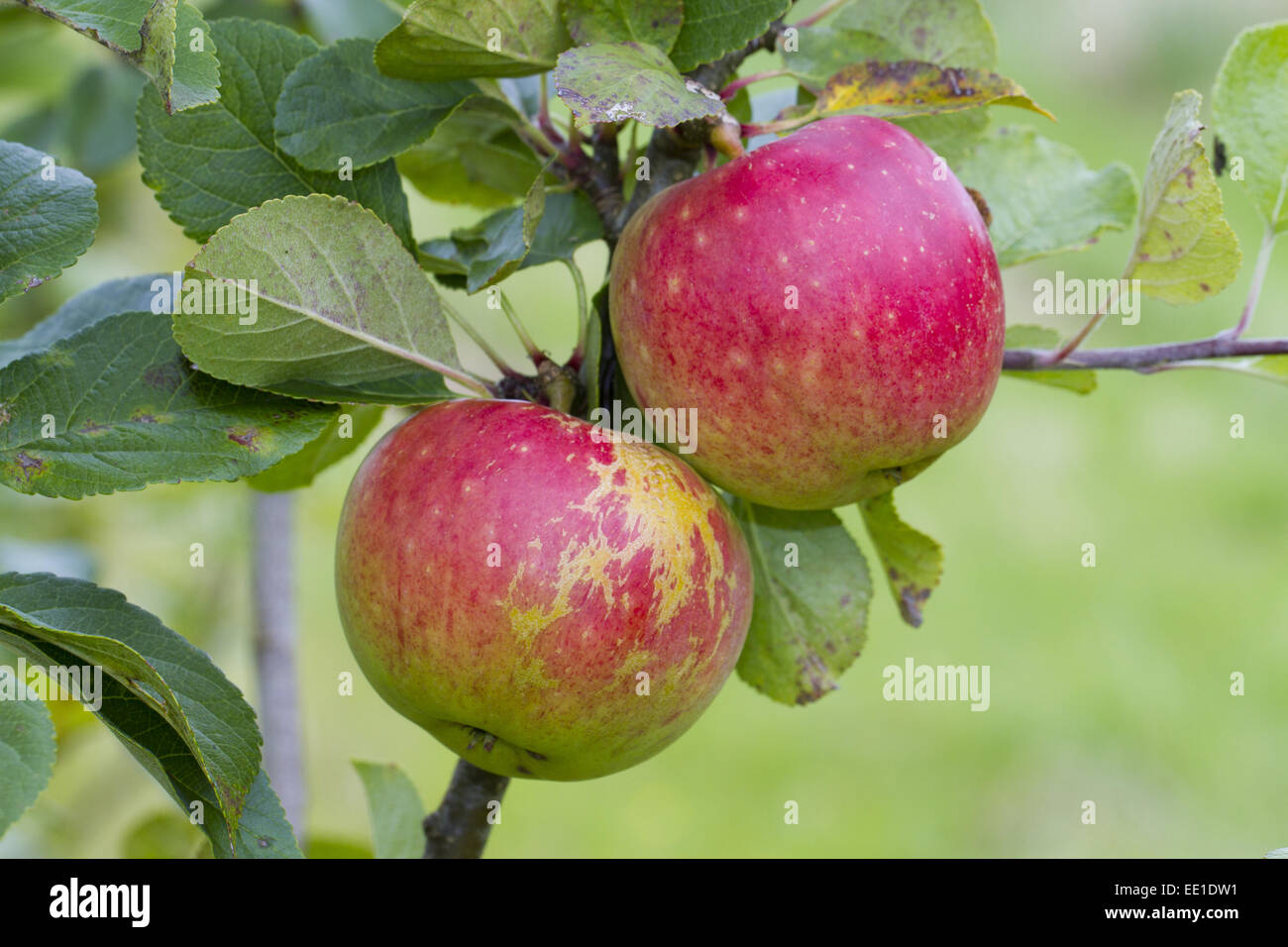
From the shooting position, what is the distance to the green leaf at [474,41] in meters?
0.72

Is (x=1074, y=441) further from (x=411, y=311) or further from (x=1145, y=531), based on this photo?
(x=411, y=311)

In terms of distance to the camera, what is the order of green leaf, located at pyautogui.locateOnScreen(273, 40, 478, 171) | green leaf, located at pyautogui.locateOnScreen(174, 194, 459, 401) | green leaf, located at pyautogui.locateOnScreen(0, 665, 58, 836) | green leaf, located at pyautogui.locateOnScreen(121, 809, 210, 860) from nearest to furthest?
green leaf, located at pyautogui.locateOnScreen(0, 665, 58, 836), green leaf, located at pyautogui.locateOnScreen(174, 194, 459, 401), green leaf, located at pyautogui.locateOnScreen(273, 40, 478, 171), green leaf, located at pyautogui.locateOnScreen(121, 809, 210, 860)

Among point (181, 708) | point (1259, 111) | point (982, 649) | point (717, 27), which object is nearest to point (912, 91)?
point (717, 27)

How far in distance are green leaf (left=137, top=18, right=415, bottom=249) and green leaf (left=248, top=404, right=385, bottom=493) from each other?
169 millimetres

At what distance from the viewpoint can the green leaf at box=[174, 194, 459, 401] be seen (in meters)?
0.68

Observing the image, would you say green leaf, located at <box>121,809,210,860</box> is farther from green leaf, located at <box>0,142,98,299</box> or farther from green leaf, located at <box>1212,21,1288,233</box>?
green leaf, located at <box>1212,21,1288,233</box>

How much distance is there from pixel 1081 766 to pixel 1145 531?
0.72m

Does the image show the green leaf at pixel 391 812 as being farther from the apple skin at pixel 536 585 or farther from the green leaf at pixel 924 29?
the green leaf at pixel 924 29

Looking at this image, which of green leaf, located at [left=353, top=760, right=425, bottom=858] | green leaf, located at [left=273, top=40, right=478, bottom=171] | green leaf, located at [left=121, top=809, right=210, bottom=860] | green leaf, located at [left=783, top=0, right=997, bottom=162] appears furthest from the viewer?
green leaf, located at [left=121, top=809, right=210, bottom=860]

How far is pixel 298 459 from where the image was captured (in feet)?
3.01

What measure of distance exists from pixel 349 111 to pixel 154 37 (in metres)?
0.21

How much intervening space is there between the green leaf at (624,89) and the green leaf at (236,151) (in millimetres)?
198

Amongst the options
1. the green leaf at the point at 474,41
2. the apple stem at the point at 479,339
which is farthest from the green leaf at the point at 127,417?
the green leaf at the point at 474,41

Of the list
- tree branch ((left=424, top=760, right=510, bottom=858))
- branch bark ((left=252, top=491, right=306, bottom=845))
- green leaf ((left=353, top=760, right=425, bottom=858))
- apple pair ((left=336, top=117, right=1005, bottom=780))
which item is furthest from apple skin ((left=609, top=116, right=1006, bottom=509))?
branch bark ((left=252, top=491, right=306, bottom=845))
